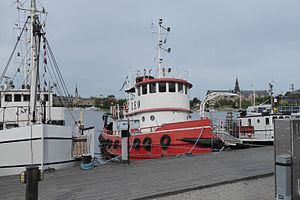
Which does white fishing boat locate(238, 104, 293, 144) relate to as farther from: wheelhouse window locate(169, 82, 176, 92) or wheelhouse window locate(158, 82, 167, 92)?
wheelhouse window locate(158, 82, 167, 92)

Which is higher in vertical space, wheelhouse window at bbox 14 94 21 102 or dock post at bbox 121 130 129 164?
wheelhouse window at bbox 14 94 21 102

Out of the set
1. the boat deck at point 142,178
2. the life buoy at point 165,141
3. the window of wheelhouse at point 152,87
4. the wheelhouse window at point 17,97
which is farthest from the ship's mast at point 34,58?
the window of wheelhouse at point 152,87

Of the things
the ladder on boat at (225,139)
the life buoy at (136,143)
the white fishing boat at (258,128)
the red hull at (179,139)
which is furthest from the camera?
the white fishing boat at (258,128)

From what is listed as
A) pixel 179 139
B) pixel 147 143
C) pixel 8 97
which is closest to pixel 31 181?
pixel 179 139

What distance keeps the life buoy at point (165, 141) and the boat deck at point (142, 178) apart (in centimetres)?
292

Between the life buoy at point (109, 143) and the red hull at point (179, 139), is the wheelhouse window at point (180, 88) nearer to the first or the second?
the red hull at point (179, 139)

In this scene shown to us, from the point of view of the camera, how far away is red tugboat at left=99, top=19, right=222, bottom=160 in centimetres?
1261

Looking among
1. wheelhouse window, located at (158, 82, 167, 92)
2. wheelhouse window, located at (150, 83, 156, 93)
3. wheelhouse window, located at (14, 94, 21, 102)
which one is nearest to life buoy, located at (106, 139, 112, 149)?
wheelhouse window, located at (150, 83, 156, 93)

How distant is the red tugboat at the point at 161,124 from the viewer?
12609 mm

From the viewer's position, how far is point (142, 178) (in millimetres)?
7312

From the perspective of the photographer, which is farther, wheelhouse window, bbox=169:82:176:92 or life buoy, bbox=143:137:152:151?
wheelhouse window, bbox=169:82:176:92

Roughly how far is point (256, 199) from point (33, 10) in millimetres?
9045

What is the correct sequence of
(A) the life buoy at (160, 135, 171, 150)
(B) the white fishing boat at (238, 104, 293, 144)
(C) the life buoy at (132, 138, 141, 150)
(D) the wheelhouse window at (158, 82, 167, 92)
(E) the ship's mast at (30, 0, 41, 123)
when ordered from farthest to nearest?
(B) the white fishing boat at (238, 104, 293, 144) → (D) the wheelhouse window at (158, 82, 167, 92) → (C) the life buoy at (132, 138, 141, 150) → (A) the life buoy at (160, 135, 171, 150) → (E) the ship's mast at (30, 0, 41, 123)

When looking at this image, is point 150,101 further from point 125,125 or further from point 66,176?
point 66,176
